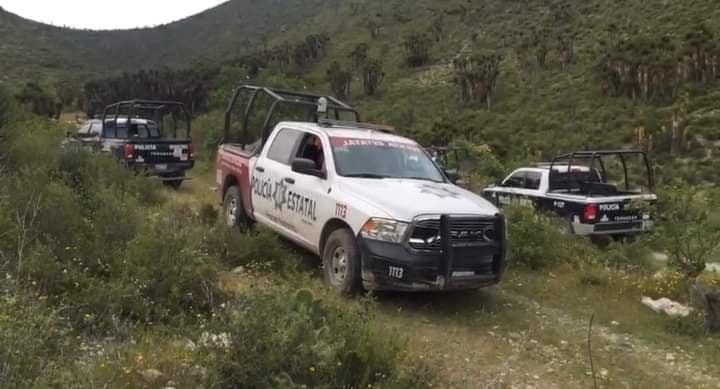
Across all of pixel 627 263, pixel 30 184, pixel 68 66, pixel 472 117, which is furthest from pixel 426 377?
pixel 68 66

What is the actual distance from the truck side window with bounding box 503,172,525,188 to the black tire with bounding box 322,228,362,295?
652cm

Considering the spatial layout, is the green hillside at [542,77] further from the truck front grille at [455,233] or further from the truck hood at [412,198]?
the truck front grille at [455,233]

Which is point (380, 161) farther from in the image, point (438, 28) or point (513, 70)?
point (438, 28)

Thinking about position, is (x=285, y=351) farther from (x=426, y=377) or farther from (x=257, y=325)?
(x=426, y=377)

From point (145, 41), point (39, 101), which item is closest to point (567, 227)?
point (39, 101)

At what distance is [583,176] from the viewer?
464 inches

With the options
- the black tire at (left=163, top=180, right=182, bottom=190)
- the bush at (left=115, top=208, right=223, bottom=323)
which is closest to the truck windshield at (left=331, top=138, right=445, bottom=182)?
the bush at (left=115, top=208, right=223, bottom=323)

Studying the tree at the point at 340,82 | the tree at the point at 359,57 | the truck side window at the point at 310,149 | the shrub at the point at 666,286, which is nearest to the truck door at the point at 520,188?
the shrub at the point at 666,286

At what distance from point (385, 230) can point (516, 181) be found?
23.0 ft

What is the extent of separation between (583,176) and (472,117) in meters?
19.2

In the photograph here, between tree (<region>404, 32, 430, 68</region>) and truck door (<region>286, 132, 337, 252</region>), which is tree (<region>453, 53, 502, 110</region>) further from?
truck door (<region>286, 132, 337, 252</region>)

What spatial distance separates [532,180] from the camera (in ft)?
39.4

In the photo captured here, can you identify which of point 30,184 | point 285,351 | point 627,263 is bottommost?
point 627,263

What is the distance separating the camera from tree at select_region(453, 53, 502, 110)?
32.6m
